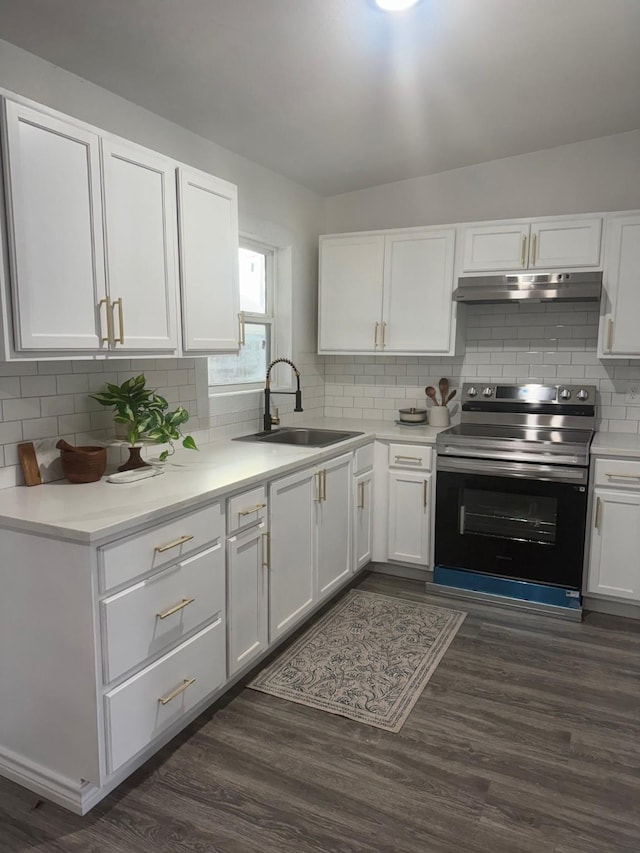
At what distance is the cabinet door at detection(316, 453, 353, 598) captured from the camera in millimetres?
3129

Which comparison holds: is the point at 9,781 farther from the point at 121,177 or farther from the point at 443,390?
the point at 443,390

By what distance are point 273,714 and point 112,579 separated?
1019 mm

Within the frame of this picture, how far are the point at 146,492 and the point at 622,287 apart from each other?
2722 millimetres

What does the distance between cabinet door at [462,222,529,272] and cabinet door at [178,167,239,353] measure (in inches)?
60.4

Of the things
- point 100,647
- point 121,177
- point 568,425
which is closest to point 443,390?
point 568,425

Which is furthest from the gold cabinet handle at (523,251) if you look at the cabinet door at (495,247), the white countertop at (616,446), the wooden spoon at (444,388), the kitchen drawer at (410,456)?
the kitchen drawer at (410,456)

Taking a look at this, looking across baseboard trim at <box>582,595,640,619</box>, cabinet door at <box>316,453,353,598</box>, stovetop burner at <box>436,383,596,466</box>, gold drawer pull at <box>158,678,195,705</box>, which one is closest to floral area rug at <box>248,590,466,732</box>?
cabinet door at <box>316,453,353,598</box>

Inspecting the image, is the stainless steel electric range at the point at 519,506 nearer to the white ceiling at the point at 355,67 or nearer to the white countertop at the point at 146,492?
the white countertop at the point at 146,492

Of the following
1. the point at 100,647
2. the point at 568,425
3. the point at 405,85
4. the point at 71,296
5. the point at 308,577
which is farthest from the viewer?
the point at 568,425

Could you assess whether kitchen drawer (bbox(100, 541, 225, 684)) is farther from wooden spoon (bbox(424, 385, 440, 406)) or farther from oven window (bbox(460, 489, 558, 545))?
wooden spoon (bbox(424, 385, 440, 406))

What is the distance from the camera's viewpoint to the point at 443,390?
4.05 meters

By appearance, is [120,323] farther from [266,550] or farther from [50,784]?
[50,784]

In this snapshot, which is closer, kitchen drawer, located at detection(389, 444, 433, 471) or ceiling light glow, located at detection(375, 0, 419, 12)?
ceiling light glow, located at detection(375, 0, 419, 12)

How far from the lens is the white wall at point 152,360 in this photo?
7.17 feet
